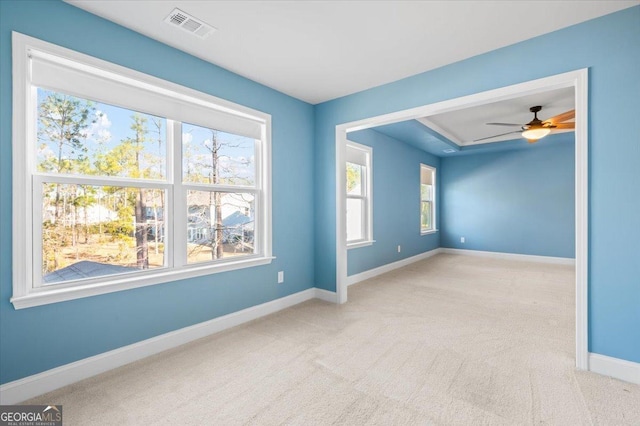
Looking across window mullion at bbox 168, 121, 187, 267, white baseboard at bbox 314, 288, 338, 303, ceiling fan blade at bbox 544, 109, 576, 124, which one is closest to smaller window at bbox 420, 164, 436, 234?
ceiling fan blade at bbox 544, 109, 576, 124

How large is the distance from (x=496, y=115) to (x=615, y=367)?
12.9ft

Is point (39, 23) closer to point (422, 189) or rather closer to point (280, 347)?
point (280, 347)

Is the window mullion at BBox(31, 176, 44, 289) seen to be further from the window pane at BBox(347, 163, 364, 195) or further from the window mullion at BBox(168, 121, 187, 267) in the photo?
the window pane at BBox(347, 163, 364, 195)

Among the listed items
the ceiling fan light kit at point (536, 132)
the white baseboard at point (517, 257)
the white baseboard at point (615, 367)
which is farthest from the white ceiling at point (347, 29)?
the white baseboard at point (517, 257)

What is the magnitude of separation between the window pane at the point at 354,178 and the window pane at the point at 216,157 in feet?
6.72

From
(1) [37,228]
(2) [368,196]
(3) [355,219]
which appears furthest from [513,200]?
(1) [37,228]

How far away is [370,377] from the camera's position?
2.08 metres

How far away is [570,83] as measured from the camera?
2.25m

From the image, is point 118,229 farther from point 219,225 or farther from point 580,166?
point 580,166

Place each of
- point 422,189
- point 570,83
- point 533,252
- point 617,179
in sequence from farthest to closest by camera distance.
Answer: point 422,189, point 533,252, point 570,83, point 617,179

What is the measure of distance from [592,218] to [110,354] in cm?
376

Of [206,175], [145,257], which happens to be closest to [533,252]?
[206,175]

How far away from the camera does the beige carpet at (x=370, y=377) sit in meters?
1.70

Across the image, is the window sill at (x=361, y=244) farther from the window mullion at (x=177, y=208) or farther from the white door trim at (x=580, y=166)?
the white door trim at (x=580, y=166)
